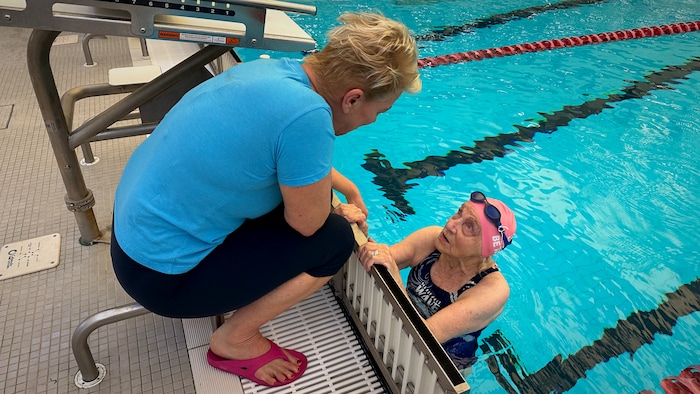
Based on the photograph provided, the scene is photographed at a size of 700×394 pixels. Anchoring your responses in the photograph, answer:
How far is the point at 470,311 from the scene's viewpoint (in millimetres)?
1760

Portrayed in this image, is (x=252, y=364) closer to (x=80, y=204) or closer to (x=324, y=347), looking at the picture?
(x=324, y=347)

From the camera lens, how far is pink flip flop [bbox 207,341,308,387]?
155 cm

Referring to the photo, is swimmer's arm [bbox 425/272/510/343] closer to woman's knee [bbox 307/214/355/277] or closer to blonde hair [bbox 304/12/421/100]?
woman's knee [bbox 307/214/355/277]

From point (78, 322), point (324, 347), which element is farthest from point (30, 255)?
point (324, 347)

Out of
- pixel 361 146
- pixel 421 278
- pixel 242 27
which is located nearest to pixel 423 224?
pixel 361 146

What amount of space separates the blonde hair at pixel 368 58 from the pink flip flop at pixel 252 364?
92 centimetres

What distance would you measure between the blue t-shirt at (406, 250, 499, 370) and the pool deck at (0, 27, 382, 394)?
451mm

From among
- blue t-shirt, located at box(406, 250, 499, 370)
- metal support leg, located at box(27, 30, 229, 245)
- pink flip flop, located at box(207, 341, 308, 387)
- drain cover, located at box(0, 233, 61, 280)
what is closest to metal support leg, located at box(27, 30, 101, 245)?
metal support leg, located at box(27, 30, 229, 245)

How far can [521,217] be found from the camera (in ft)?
12.1

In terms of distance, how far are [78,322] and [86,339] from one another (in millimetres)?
428

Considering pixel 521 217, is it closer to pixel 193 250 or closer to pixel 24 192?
pixel 193 250

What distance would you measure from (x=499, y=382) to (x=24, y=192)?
9.82 feet

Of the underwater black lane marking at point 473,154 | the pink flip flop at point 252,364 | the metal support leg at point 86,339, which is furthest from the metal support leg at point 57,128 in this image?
the underwater black lane marking at point 473,154

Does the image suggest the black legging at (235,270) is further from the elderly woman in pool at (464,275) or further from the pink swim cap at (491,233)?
the pink swim cap at (491,233)
